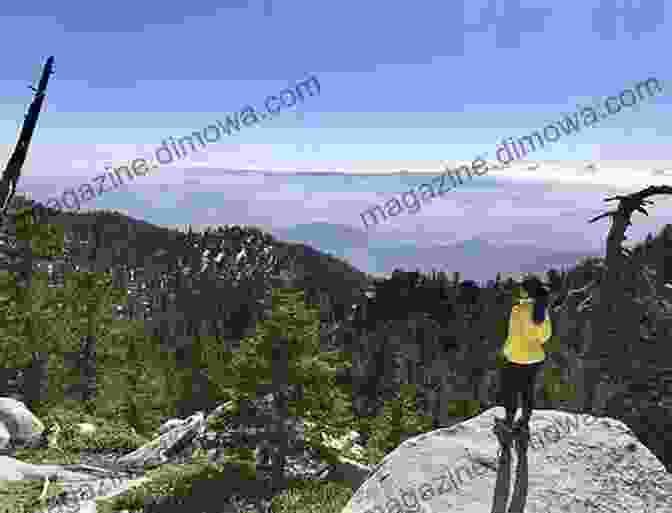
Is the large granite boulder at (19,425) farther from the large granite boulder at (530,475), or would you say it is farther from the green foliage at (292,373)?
the large granite boulder at (530,475)

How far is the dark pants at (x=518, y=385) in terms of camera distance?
8602mm

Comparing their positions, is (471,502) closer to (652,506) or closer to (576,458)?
(576,458)

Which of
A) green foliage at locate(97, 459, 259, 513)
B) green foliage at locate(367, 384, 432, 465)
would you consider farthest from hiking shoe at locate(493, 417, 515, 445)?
green foliage at locate(367, 384, 432, 465)

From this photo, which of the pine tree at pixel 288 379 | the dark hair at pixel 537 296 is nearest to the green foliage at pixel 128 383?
the pine tree at pixel 288 379

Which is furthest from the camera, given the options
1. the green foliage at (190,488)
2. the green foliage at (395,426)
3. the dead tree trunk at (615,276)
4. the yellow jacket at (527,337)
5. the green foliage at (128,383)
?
the green foliage at (128,383)

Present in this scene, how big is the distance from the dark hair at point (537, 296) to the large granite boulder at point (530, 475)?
6.18 ft

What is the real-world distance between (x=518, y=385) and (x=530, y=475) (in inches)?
50.1

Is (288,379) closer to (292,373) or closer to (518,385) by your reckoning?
(292,373)

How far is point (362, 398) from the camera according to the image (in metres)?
91.1

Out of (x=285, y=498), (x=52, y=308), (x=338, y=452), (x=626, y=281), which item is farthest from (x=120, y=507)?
(x=52, y=308)

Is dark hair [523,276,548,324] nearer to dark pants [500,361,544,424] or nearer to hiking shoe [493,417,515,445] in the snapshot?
dark pants [500,361,544,424]

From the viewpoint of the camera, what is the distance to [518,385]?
8617 mm

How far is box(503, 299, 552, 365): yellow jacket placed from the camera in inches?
340

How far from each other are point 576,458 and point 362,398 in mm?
84933
